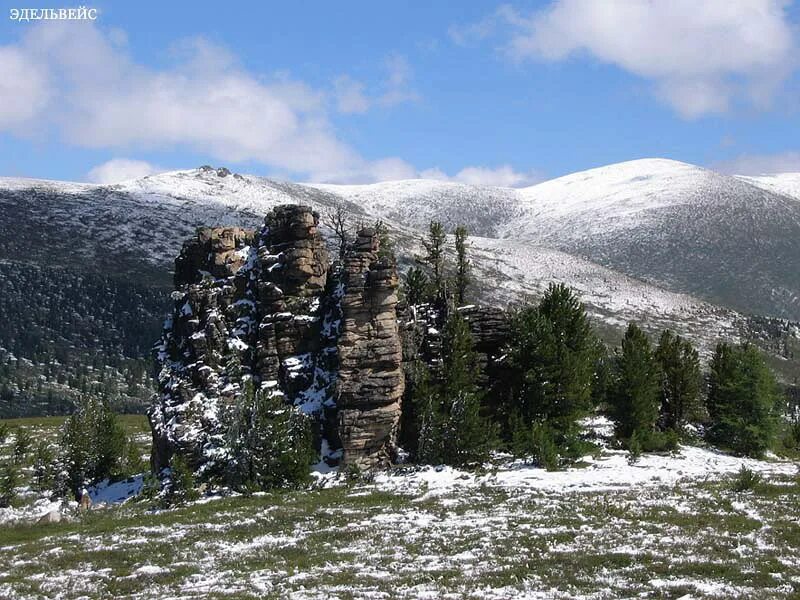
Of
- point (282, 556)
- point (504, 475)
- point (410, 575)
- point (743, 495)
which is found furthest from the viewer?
point (504, 475)

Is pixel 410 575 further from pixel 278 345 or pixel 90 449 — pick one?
pixel 90 449

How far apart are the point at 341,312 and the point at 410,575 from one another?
3869cm

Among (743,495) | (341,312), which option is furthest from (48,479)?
(743,495)

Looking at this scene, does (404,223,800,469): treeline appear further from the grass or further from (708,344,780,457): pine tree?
the grass

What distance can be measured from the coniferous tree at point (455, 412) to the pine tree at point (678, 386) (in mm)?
24029

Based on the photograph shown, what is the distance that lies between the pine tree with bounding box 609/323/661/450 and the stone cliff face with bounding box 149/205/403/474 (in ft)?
72.8

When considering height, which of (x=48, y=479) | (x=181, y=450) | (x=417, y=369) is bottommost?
(x=48, y=479)

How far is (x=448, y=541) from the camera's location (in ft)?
111

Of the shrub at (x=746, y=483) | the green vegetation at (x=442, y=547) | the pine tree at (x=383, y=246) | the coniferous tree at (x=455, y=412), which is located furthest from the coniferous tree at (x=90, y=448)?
the shrub at (x=746, y=483)

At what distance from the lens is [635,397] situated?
65.3 meters

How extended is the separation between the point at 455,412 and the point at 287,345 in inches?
743

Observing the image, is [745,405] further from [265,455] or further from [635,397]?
[265,455]

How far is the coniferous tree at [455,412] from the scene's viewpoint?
188 feet

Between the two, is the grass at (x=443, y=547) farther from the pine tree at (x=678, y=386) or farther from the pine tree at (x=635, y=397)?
the pine tree at (x=678, y=386)
